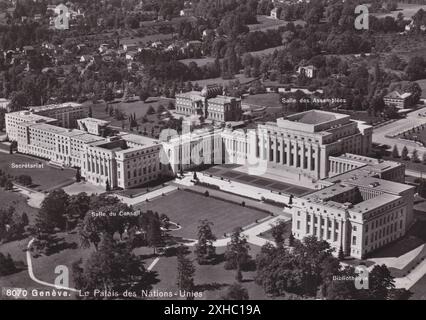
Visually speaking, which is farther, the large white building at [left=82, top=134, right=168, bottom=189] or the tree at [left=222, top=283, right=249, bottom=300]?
the large white building at [left=82, top=134, right=168, bottom=189]

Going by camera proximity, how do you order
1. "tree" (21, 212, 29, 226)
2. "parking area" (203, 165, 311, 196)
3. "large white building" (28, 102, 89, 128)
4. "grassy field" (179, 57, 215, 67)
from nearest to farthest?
"tree" (21, 212, 29, 226) < "parking area" (203, 165, 311, 196) < "large white building" (28, 102, 89, 128) < "grassy field" (179, 57, 215, 67)

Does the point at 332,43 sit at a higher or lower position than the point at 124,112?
higher

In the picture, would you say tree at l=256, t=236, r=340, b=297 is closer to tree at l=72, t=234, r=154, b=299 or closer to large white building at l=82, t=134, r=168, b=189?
tree at l=72, t=234, r=154, b=299

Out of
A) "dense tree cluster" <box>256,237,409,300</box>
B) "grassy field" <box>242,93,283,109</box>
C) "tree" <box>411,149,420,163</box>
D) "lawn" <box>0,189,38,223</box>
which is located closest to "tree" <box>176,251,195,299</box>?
"dense tree cluster" <box>256,237,409,300</box>

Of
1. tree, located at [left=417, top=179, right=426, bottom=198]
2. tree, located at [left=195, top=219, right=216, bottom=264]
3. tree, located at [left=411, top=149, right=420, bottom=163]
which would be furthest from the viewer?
tree, located at [left=411, top=149, right=420, bottom=163]

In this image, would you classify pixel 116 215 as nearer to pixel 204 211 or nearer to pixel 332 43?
pixel 204 211

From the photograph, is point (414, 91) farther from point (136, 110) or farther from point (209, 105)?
point (136, 110)
